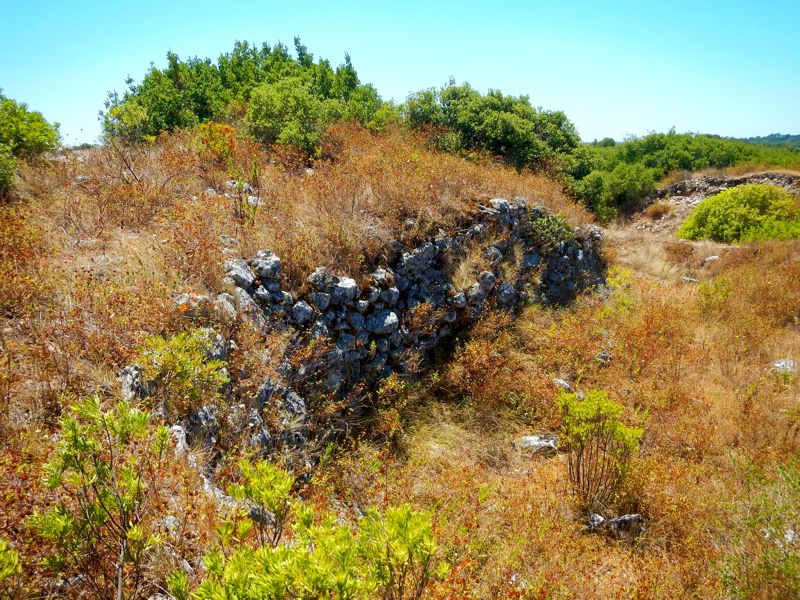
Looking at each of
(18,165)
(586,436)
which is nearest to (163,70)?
(18,165)

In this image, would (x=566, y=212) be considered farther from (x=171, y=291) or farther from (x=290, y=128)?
(x=171, y=291)

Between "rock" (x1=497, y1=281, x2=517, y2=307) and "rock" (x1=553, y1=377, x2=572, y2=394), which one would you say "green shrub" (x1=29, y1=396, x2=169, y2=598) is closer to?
"rock" (x1=553, y1=377, x2=572, y2=394)

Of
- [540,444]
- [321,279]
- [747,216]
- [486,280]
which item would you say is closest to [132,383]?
[321,279]

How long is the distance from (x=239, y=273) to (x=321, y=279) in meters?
1.21

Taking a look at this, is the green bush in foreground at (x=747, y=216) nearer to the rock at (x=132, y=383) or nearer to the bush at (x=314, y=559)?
the bush at (x=314, y=559)

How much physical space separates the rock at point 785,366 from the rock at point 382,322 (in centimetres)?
745

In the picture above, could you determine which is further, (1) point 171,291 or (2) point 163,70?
(2) point 163,70

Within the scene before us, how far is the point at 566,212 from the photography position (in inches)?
472

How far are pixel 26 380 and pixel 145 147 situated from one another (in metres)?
8.13

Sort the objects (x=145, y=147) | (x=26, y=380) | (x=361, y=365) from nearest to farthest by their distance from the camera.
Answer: (x=26, y=380)
(x=361, y=365)
(x=145, y=147)

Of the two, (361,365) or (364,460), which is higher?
(361,365)

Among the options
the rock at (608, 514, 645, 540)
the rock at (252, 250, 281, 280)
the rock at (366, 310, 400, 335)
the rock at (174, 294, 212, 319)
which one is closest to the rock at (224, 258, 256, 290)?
the rock at (252, 250, 281, 280)

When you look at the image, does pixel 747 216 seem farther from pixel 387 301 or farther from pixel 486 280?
pixel 387 301

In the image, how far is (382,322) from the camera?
7086 millimetres
